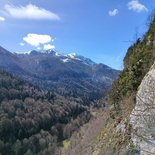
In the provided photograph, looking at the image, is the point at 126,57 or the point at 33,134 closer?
the point at 126,57

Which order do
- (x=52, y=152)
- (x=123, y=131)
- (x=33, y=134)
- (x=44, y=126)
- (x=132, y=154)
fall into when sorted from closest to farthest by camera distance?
(x=132, y=154)
(x=123, y=131)
(x=52, y=152)
(x=33, y=134)
(x=44, y=126)

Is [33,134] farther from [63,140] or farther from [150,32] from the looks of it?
[150,32]

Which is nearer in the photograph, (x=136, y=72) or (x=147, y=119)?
(x=147, y=119)

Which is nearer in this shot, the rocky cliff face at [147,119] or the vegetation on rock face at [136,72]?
the rocky cliff face at [147,119]

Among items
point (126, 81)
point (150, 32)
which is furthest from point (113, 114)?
point (150, 32)

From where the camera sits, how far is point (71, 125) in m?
198

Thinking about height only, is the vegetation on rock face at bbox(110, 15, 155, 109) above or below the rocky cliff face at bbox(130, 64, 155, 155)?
above

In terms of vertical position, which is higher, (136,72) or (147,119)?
(136,72)

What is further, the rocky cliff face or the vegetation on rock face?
the vegetation on rock face

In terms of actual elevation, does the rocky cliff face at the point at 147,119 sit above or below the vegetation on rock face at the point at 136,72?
below

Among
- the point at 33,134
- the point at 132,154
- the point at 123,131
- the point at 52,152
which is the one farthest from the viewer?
the point at 33,134

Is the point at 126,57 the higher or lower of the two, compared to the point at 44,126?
higher


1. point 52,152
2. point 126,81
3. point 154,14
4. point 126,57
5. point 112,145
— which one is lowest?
point 52,152

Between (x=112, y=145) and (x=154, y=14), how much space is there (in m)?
13.3
